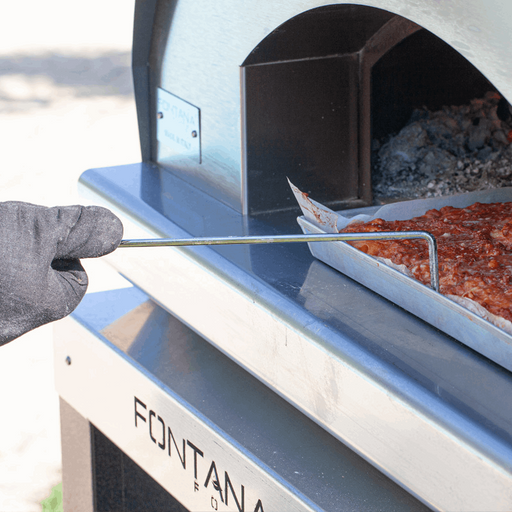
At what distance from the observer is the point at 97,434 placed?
1612mm

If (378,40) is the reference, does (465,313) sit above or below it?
below

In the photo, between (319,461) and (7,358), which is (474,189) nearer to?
(319,461)

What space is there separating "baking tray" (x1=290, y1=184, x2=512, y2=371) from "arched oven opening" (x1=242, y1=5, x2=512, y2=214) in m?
0.15

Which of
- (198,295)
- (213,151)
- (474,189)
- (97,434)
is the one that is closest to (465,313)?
(198,295)

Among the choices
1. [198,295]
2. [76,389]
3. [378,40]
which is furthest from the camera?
[76,389]

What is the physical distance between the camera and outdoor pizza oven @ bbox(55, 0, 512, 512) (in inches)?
33.6

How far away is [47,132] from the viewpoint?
489cm

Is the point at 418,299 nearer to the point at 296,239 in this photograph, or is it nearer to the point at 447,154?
the point at 296,239

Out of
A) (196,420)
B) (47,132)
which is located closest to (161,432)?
(196,420)

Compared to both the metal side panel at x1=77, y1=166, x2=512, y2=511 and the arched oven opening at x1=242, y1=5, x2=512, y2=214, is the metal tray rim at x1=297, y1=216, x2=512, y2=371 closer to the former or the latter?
the metal side panel at x1=77, y1=166, x2=512, y2=511

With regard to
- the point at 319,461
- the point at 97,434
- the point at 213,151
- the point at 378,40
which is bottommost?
the point at 97,434

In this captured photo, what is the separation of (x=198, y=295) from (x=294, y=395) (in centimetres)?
27

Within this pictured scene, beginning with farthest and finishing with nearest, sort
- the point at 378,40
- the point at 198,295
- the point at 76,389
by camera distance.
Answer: the point at 76,389 → the point at 378,40 → the point at 198,295

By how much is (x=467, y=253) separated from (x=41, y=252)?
24.1 inches
